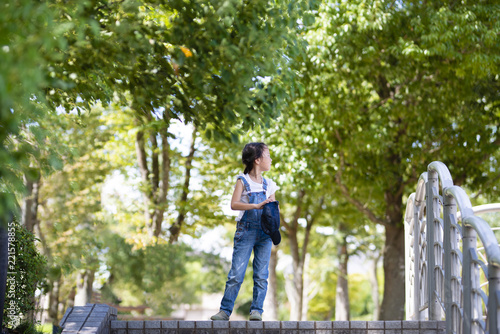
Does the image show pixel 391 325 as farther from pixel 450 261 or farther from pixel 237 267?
pixel 237 267

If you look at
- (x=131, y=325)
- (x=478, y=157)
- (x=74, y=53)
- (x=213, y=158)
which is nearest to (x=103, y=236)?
(x=213, y=158)

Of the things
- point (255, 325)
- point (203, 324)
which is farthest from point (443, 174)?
Result: point (203, 324)

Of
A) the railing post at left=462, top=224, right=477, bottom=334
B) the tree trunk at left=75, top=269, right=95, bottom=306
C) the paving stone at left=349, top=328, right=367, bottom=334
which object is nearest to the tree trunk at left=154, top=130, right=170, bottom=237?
the tree trunk at left=75, top=269, right=95, bottom=306

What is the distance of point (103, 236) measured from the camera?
18.4m

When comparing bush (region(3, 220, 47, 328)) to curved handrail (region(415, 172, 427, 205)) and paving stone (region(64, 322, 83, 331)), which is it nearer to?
paving stone (region(64, 322, 83, 331))

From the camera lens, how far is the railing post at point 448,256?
468cm

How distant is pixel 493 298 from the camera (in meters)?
3.32

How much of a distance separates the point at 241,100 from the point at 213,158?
14169 mm

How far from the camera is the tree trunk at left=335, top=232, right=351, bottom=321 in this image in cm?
2319

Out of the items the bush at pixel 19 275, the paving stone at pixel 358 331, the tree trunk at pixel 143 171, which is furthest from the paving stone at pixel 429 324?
the tree trunk at pixel 143 171

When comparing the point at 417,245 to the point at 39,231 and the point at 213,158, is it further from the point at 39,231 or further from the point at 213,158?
the point at 39,231

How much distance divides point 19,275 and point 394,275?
9495 mm

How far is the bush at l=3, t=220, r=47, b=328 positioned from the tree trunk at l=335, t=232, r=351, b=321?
18171 millimetres

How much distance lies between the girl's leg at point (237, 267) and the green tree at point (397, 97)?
249 inches
